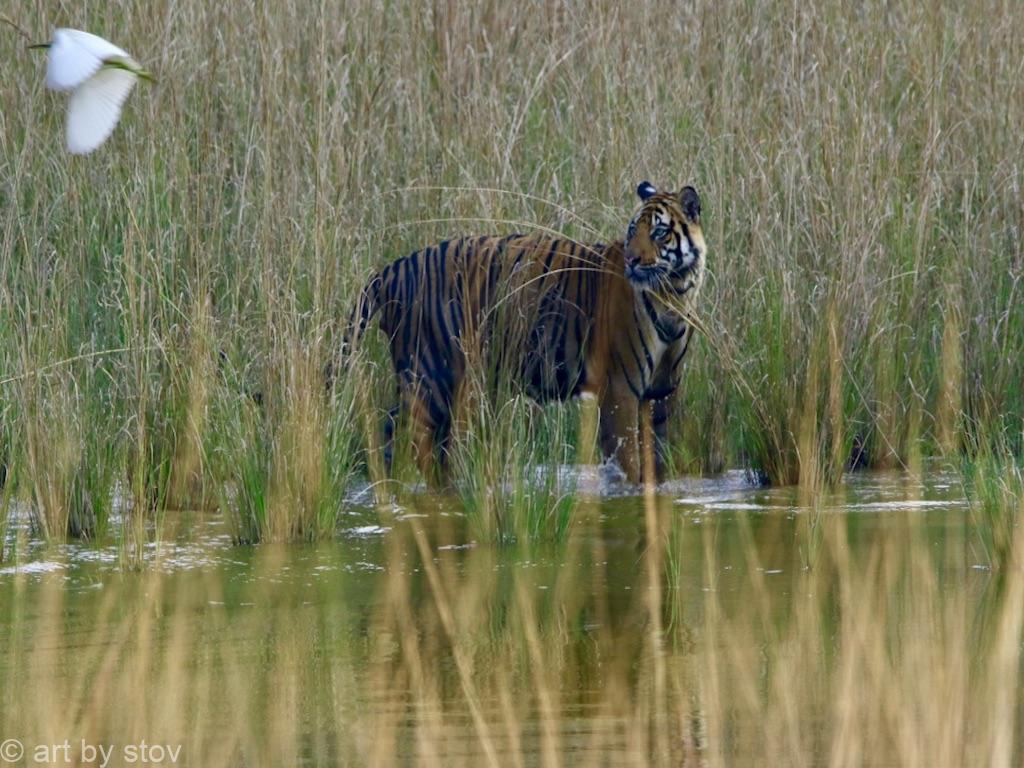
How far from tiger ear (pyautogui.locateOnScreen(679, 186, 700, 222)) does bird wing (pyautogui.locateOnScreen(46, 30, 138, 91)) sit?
10.4ft

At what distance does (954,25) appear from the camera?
7.31 metres

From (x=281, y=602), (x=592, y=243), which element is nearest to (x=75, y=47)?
(x=281, y=602)

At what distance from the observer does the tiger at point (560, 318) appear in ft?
19.7

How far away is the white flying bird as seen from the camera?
10.2 ft

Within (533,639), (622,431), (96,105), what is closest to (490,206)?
(622,431)

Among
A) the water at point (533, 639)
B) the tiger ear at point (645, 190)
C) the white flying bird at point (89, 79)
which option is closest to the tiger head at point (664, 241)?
the tiger ear at point (645, 190)

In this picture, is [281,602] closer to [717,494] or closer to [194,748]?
[194,748]

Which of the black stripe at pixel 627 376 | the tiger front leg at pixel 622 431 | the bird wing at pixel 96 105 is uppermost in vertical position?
the bird wing at pixel 96 105

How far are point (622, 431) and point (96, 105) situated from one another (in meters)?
3.10

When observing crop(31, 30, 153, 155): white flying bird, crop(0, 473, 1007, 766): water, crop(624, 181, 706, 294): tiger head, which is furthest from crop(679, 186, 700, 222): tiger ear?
crop(31, 30, 153, 155): white flying bird

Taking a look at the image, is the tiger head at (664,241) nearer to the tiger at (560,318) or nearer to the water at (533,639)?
the tiger at (560,318)

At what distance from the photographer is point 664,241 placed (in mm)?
6004

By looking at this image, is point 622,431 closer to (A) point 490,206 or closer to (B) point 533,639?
(A) point 490,206

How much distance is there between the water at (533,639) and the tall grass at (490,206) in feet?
1.09
